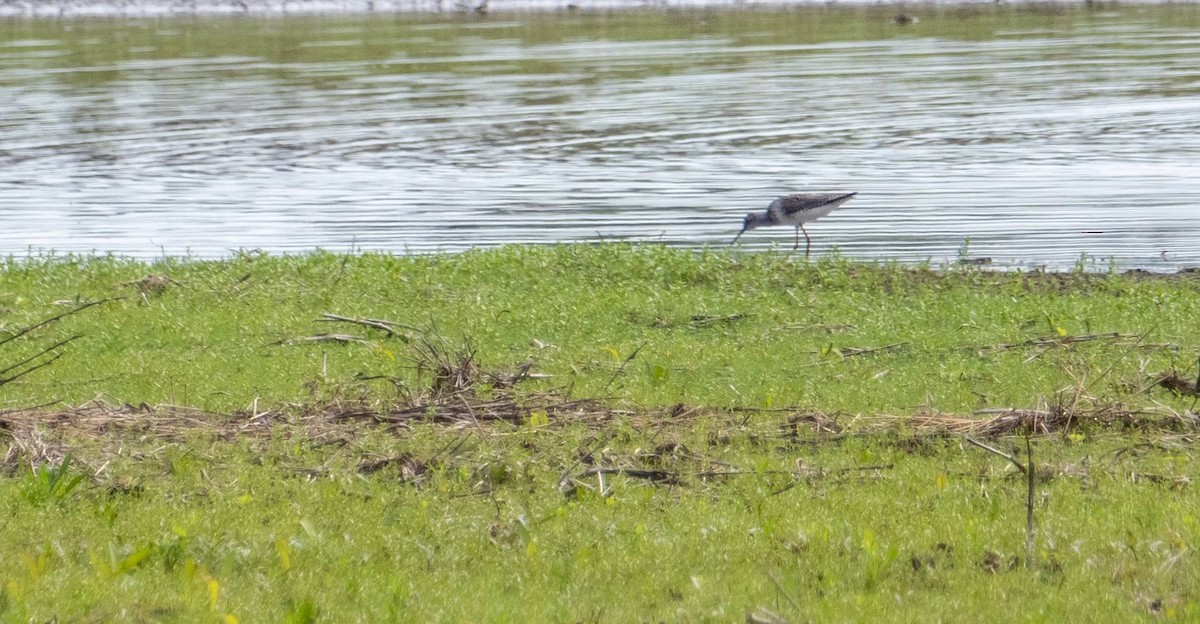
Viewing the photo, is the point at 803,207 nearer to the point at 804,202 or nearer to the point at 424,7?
the point at 804,202

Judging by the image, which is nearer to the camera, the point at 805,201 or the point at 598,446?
the point at 598,446

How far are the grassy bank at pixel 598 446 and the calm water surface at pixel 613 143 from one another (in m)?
4.45

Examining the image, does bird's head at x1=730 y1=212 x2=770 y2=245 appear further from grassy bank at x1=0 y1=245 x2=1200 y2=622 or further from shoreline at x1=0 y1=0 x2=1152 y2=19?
shoreline at x1=0 y1=0 x2=1152 y2=19

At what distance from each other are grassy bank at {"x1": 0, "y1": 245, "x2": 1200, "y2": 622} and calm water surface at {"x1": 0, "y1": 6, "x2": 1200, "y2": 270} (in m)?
4.45

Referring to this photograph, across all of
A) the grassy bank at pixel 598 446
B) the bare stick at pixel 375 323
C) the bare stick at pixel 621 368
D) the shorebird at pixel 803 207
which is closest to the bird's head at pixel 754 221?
the shorebird at pixel 803 207

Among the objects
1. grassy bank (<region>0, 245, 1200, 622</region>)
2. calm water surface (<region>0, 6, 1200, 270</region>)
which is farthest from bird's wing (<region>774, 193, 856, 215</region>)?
grassy bank (<region>0, 245, 1200, 622</region>)

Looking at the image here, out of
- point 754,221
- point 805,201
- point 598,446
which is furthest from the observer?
point 754,221

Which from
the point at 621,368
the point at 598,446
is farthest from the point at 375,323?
the point at 598,446

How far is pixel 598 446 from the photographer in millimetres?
9828

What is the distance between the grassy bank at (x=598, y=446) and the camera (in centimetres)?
727

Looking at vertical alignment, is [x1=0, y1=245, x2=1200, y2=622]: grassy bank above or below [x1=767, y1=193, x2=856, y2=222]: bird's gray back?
below

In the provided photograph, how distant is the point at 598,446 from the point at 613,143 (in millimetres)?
20688

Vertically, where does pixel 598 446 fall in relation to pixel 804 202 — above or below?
below

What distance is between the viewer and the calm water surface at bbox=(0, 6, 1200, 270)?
70.7ft
